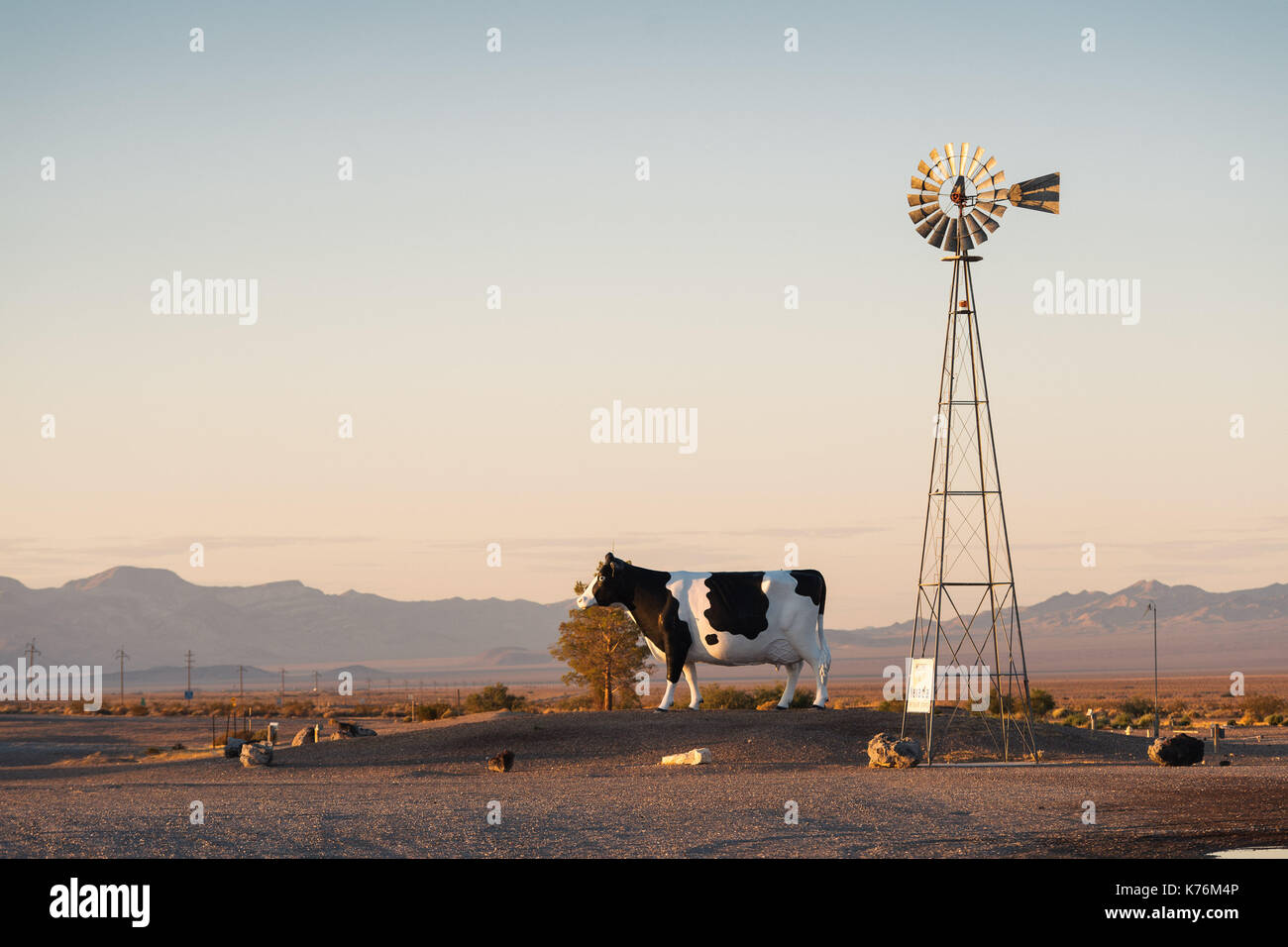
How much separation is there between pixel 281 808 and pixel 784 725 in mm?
15446

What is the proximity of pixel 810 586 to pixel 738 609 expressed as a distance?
7.01 ft

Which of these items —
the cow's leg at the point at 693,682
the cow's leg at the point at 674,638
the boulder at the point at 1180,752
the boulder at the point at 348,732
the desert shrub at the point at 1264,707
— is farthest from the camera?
the desert shrub at the point at 1264,707

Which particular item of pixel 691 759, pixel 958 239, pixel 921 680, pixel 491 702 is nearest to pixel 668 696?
pixel 691 759

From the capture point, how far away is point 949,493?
34719mm

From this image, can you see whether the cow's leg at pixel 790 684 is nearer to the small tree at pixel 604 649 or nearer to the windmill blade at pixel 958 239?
the small tree at pixel 604 649

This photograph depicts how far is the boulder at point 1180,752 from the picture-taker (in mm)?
34469

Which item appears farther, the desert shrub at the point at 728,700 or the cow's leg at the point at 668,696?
the desert shrub at the point at 728,700

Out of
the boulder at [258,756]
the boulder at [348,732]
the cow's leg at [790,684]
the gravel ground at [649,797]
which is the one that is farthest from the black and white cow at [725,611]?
the boulder at [348,732]

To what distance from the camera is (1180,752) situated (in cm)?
3450

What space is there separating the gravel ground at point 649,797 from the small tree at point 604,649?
7933mm

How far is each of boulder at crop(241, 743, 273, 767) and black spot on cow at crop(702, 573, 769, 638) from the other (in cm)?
1207

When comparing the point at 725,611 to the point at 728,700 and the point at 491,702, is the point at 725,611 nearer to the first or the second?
the point at 728,700

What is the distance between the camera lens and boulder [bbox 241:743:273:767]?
37500mm
